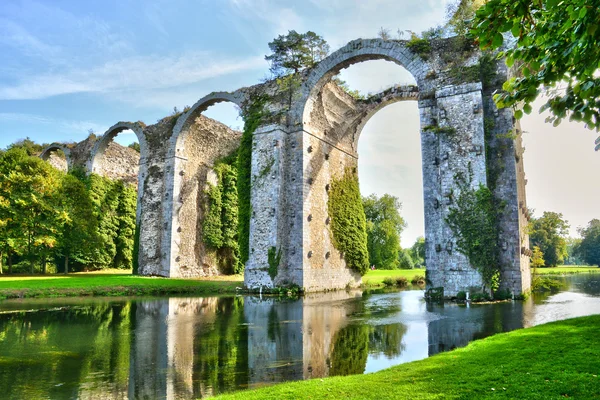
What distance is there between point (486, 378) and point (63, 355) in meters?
6.80

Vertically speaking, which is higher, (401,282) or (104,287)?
(104,287)

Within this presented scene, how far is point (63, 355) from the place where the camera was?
24.2 feet

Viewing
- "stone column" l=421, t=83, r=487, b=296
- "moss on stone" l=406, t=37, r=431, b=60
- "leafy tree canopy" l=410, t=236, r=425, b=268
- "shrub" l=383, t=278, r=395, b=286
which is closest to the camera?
"stone column" l=421, t=83, r=487, b=296

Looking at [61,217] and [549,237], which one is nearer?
[61,217]

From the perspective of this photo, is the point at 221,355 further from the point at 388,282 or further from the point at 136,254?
the point at 136,254

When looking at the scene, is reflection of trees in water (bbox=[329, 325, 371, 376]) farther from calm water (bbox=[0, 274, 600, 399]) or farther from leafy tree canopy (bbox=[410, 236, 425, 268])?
leafy tree canopy (bbox=[410, 236, 425, 268])

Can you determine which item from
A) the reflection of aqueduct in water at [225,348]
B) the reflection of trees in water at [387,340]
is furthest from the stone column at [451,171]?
the reflection of trees in water at [387,340]

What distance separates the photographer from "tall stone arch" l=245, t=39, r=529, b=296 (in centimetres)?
1574

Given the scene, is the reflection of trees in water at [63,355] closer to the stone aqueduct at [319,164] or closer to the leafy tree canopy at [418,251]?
the stone aqueduct at [319,164]

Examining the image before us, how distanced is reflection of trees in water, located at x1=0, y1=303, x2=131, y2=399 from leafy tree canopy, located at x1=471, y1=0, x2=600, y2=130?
5685mm

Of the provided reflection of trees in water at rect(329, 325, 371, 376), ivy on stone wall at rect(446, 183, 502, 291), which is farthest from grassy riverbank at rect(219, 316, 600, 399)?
ivy on stone wall at rect(446, 183, 502, 291)

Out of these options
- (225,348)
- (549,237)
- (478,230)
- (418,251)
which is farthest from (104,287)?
(418,251)

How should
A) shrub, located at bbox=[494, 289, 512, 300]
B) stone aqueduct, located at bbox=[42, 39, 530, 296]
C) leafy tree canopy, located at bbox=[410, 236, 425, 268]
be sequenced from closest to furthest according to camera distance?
shrub, located at bbox=[494, 289, 512, 300], stone aqueduct, located at bbox=[42, 39, 530, 296], leafy tree canopy, located at bbox=[410, 236, 425, 268]

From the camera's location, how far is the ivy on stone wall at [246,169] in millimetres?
21734
